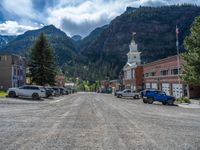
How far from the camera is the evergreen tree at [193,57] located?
37.1 metres

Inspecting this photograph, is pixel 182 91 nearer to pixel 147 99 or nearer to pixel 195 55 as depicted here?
pixel 147 99

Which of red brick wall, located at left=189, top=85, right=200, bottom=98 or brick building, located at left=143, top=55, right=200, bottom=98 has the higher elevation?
brick building, located at left=143, top=55, right=200, bottom=98

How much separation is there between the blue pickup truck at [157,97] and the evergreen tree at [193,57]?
4299 mm

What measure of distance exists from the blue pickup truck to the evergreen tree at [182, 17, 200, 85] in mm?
4299

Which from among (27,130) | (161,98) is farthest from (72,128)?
(161,98)

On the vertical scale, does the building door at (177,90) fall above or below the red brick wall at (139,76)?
below

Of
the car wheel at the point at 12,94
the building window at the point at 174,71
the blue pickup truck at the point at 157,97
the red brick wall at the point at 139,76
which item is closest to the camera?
the blue pickup truck at the point at 157,97

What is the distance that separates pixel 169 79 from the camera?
60219 mm

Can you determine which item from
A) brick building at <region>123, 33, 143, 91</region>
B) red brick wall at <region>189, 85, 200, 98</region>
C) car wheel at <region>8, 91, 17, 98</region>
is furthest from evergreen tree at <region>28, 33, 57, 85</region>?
brick building at <region>123, 33, 143, 91</region>

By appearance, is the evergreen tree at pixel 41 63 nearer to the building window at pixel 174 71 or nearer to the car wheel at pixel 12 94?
the car wheel at pixel 12 94

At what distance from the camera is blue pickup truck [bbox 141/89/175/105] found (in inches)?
1659

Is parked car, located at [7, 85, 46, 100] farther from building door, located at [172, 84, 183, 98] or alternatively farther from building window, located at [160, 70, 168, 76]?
building window, located at [160, 70, 168, 76]

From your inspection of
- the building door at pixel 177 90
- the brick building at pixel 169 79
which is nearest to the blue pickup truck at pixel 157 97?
the brick building at pixel 169 79

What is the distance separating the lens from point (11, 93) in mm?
43844
